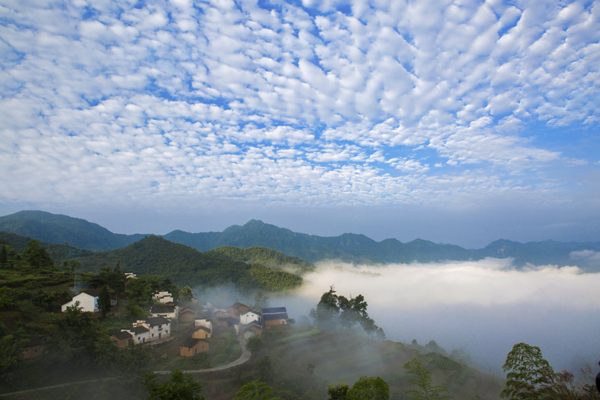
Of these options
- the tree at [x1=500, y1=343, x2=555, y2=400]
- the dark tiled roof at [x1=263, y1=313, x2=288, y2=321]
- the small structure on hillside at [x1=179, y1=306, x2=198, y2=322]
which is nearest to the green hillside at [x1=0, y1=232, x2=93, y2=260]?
the small structure on hillside at [x1=179, y1=306, x2=198, y2=322]

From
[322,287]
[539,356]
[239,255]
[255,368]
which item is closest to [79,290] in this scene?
[255,368]

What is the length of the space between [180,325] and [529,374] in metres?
47.0

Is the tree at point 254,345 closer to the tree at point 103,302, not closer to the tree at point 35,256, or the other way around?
the tree at point 103,302

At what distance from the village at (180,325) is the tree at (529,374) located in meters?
33.1

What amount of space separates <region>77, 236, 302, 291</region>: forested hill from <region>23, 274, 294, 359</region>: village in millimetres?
36581

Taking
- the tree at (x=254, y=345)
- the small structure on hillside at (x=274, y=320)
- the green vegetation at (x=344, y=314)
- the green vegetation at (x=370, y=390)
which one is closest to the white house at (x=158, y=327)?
the tree at (x=254, y=345)

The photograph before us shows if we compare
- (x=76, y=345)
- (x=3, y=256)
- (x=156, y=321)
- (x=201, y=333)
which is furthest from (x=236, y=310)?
(x=3, y=256)

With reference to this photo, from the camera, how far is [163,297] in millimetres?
53750

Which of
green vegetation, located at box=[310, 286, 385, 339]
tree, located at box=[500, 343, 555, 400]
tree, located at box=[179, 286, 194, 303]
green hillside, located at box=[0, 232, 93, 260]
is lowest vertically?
green vegetation, located at box=[310, 286, 385, 339]

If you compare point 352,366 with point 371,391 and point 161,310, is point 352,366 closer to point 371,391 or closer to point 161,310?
point 371,391

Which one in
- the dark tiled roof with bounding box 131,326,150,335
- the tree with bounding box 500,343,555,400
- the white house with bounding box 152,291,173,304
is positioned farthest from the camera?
the white house with bounding box 152,291,173,304

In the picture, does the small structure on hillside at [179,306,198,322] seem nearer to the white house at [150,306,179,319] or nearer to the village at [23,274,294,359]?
the village at [23,274,294,359]

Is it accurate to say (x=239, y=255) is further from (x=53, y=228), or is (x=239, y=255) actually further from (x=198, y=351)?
(x=53, y=228)

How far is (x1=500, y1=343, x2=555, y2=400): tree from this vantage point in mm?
12469
